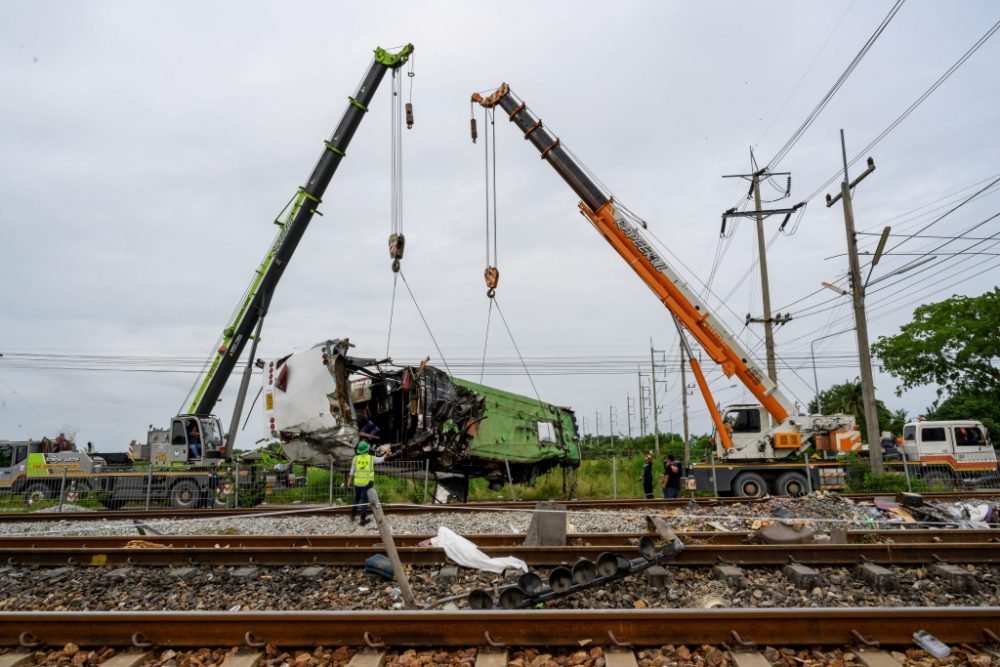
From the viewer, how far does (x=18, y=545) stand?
310 inches

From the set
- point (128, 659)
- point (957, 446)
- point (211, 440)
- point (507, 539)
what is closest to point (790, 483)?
point (957, 446)

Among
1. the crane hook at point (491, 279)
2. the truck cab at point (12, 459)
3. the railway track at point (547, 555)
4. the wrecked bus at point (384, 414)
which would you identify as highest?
the crane hook at point (491, 279)

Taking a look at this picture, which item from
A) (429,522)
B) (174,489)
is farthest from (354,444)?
(174,489)

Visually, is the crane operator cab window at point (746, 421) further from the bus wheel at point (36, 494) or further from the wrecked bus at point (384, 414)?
the bus wheel at point (36, 494)

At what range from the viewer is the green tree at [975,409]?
29.3m

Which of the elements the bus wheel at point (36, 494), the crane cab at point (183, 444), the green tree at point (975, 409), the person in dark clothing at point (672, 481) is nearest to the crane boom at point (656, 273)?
the person in dark clothing at point (672, 481)

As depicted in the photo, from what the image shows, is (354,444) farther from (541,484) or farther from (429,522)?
(541,484)

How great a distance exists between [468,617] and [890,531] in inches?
228

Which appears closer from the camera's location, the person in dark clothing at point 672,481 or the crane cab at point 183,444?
the person in dark clothing at point 672,481

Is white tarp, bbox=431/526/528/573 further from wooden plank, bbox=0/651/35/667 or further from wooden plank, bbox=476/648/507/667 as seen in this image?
wooden plank, bbox=0/651/35/667

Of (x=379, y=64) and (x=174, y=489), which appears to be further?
(x=379, y=64)

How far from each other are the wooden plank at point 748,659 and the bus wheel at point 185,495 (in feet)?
50.3

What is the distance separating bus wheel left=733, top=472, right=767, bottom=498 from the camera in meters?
14.9

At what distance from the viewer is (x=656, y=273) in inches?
579
